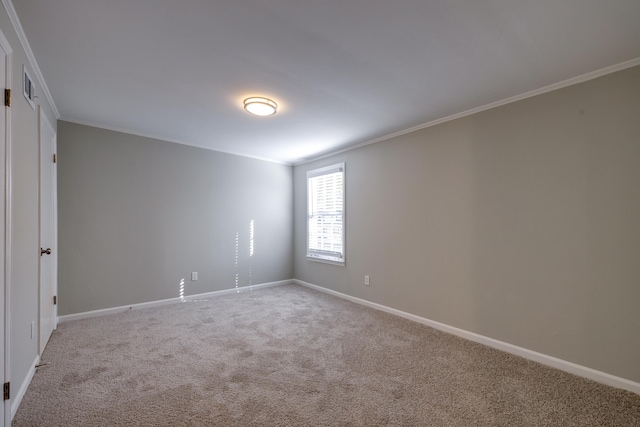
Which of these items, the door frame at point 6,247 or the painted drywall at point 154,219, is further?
the painted drywall at point 154,219

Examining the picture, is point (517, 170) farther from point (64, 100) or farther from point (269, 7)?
point (64, 100)

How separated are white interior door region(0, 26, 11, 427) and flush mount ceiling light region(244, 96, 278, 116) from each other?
5.30 ft

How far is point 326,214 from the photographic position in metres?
4.88

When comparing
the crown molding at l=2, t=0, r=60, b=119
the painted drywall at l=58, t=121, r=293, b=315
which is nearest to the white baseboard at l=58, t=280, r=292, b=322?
the painted drywall at l=58, t=121, r=293, b=315

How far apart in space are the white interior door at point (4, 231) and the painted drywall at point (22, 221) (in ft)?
0.27

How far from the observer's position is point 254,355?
8.42 feet

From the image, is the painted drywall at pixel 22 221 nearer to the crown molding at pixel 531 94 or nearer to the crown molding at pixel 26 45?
the crown molding at pixel 26 45

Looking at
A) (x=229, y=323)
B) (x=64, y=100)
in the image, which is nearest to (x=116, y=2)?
(x=64, y=100)

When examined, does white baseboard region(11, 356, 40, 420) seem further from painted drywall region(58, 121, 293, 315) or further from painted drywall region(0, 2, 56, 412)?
painted drywall region(58, 121, 293, 315)

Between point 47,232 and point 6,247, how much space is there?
157 centimetres

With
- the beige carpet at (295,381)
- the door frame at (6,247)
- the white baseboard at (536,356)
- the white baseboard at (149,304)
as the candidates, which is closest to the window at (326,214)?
the white baseboard at (149,304)

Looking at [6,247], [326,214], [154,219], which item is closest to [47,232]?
[154,219]

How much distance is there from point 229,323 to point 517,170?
139 inches

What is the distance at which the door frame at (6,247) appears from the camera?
5.15 ft
